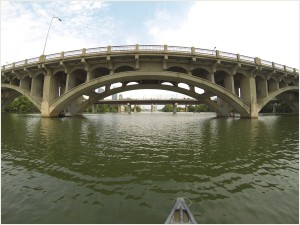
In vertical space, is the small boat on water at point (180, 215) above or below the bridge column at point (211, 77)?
below

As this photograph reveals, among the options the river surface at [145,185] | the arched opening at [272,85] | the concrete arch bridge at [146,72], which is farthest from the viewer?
the arched opening at [272,85]

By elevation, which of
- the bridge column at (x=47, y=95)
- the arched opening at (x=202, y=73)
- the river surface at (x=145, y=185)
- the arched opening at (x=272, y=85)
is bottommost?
the river surface at (x=145, y=185)

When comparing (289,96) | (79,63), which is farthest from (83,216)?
(289,96)

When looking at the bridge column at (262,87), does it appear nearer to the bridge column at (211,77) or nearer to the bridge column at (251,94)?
the bridge column at (251,94)

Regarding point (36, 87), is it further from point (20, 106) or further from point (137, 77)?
point (20, 106)

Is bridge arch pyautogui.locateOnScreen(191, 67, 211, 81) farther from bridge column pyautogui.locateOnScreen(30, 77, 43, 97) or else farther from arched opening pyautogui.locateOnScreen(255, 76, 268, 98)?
bridge column pyautogui.locateOnScreen(30, 77, 43, 97)

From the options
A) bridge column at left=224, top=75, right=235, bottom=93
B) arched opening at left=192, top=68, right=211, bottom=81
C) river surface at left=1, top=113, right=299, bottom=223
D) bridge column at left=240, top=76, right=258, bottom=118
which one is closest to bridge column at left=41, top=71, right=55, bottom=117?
river surface at left=1, top=113, right=299, bottom=223

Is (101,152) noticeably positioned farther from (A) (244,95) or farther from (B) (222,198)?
(A) (244,95)

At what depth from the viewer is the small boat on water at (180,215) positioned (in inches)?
128

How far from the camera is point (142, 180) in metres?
5.30

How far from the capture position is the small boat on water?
3.24 m

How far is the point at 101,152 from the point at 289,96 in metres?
61.3

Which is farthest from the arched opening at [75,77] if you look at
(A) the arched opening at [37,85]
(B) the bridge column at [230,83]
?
(B) the bridge column at [230,83]

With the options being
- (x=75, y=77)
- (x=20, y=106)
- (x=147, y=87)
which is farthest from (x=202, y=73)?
(x=20, y=106)
